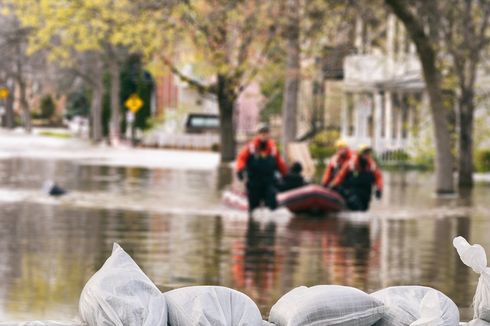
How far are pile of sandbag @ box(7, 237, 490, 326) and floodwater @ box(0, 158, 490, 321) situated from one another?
557 cm

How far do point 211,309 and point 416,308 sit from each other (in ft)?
2.66

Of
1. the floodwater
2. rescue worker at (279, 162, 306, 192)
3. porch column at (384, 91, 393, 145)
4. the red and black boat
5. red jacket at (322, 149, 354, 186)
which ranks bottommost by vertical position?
the floodwater

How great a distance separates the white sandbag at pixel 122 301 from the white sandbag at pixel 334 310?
0.52m

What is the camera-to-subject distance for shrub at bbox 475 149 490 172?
4603cm

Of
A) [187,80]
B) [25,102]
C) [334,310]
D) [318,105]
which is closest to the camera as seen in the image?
[334,310]

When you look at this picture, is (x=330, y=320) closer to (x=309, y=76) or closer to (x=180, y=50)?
(x=309, y=76)

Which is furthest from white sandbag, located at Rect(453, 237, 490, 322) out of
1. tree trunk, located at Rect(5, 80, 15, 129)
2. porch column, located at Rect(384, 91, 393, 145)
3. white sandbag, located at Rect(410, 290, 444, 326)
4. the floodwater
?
tree trunk, located at Rect(5, 80, 15, 129)

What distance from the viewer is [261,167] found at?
24.3 meters

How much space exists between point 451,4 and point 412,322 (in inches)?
1230

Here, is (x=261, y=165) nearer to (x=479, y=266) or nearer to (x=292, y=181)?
(x=292, y=181)

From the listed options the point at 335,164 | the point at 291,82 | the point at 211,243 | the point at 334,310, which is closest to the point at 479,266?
the point at 334,310

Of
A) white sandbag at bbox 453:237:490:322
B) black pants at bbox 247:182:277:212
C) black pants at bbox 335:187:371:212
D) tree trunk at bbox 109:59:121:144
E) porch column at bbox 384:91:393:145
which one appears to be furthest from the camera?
tree trunk at bbox 109:59:121:144

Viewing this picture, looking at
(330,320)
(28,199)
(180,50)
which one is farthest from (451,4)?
(330,320)

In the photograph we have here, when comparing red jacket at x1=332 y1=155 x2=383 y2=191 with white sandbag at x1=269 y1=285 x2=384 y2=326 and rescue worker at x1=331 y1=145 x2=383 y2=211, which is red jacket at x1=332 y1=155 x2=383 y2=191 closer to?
rescue worker at x1=331 y1=145 x2=383 y2=211
